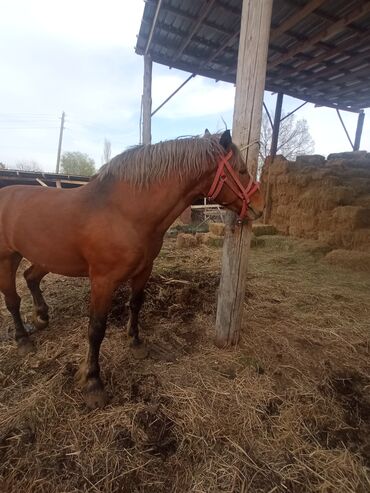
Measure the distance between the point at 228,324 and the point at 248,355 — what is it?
0.31 metres

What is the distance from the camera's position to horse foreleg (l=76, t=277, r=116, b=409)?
1.87 metres

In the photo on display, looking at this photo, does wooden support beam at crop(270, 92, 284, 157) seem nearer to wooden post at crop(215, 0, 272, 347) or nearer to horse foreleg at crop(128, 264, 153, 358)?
wooden post at crop(215, 0, 272, 347)

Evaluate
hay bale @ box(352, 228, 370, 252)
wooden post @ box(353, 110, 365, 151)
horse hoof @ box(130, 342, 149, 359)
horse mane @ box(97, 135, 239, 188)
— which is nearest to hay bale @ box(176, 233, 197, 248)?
hay bale @ box(352, 228, 370, 252)

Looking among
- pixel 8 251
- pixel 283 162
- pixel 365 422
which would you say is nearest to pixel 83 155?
pixel 283 162

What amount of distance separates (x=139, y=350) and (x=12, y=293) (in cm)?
129

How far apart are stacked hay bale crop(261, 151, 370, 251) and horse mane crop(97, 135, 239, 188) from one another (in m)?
4.31

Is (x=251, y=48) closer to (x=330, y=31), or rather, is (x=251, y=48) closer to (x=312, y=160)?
(x=330, y=31)

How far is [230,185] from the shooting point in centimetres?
188

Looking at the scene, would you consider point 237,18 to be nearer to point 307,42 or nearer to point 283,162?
point 307,42

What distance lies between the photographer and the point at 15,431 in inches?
64.4

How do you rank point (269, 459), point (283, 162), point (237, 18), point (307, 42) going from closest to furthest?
point (269, 459)
point (237, 18)
point (307, 42)
point (283, 162)

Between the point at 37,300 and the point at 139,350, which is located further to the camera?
the point at 37,300

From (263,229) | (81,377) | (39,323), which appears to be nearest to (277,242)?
(263,229)

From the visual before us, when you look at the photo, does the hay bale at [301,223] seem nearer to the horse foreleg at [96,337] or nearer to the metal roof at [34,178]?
the horse foreleg at [96,337]
